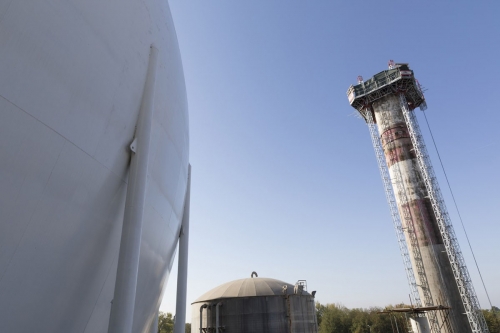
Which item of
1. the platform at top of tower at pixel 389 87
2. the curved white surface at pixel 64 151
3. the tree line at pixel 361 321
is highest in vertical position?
the platform at top of tower at pixel 389 87

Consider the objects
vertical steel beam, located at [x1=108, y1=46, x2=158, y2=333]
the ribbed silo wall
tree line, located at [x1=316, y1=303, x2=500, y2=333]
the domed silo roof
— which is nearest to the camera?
vertical steel beam, located at [x1=108, y1=46, x2=158, y2=333]

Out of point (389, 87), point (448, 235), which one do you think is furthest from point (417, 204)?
point (389, 87)

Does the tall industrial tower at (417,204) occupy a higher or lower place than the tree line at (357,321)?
higher

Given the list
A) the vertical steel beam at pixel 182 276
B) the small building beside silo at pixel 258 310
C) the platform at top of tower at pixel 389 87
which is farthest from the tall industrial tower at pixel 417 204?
the vertical steel beam at pixel 182 276

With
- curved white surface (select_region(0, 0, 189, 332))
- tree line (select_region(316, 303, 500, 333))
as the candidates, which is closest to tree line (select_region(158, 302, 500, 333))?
tree line (select_region(316, 303, 500, 333))

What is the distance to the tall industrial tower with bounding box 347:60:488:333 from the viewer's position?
93.8 feet

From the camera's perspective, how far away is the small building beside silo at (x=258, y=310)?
76.5 ft

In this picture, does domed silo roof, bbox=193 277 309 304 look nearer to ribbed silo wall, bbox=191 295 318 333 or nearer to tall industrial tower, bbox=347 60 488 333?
ribbed silo wall, bbox=191 295 318 333

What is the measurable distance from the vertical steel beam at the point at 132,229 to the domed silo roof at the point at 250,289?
22547mm

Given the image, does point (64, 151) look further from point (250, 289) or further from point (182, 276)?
point (250, 289)

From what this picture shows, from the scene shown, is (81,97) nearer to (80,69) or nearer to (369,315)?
(80,69)

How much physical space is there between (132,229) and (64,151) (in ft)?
4.53

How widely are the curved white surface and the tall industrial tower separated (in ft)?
110

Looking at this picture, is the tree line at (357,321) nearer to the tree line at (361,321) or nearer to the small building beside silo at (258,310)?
the tree line at (361,321)
